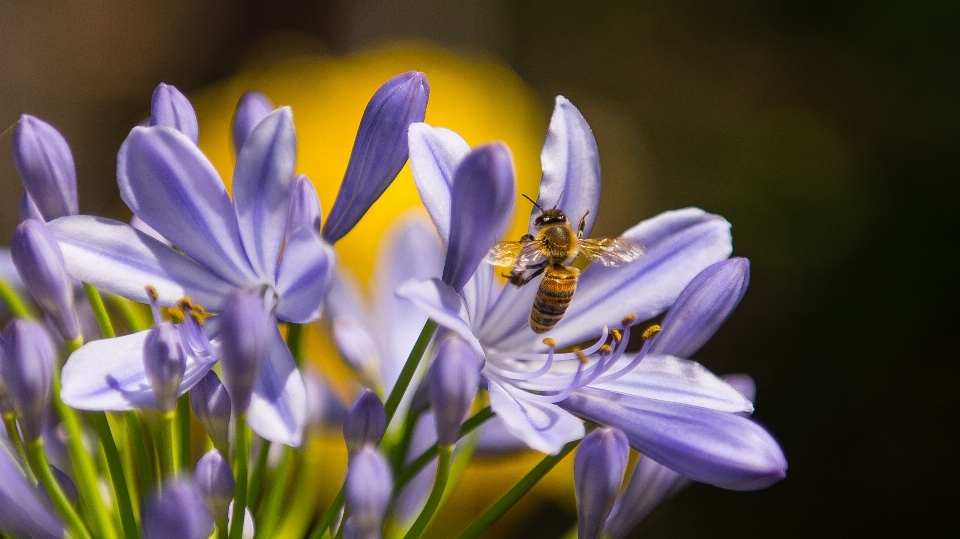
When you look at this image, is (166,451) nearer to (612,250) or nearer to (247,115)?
(247,115)

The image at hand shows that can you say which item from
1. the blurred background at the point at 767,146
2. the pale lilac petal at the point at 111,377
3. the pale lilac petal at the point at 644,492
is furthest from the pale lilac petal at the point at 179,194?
the blurred background at the point at 767,146

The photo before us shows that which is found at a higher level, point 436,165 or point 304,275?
point 436,165

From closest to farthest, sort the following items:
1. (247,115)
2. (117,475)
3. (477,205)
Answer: (477,205), (117,475), (247,115)

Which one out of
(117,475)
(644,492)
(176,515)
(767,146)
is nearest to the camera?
(176,515)

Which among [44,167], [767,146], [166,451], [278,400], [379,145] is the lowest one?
[767,146]

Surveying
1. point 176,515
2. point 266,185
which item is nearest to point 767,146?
point 266,185

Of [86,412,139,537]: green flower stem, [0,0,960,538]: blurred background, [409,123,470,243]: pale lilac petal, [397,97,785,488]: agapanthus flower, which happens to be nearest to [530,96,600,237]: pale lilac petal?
[397,97,785,488]: agapanthus flower

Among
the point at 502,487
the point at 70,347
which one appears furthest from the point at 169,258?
the point at 502,487
